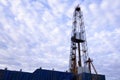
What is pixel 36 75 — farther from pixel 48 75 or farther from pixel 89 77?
pixel 89 77

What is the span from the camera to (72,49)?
7212 centimetres

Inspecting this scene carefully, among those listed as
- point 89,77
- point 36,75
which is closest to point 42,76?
point 36,75

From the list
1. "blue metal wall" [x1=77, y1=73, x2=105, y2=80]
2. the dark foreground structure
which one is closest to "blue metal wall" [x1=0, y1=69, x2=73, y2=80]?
the dark foreground structure

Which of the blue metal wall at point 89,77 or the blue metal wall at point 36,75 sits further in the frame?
the blue metal wall at point 89,77

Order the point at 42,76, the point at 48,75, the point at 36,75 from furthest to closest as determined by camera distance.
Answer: the point at 48,75 → the point at 42,76 → the point at 36,75

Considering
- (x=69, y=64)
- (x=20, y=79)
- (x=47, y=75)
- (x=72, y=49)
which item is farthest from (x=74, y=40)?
(x=20, y=79)

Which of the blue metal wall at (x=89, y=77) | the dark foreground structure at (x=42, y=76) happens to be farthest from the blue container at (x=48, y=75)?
the blue metal wall at (x=89, y=77)

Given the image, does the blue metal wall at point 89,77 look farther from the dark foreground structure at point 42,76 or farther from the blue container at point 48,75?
the blue container at point 48,75

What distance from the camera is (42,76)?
164 feet

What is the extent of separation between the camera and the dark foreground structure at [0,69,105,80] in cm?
4694

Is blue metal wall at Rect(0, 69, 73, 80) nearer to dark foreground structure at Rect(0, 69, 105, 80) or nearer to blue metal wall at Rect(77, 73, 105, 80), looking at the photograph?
dark foreground structure at Rect(0, 69, 105, 80)

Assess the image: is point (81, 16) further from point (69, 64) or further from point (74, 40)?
point (69, 64)

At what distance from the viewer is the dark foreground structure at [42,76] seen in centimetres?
4694

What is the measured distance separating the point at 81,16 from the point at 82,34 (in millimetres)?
9347
